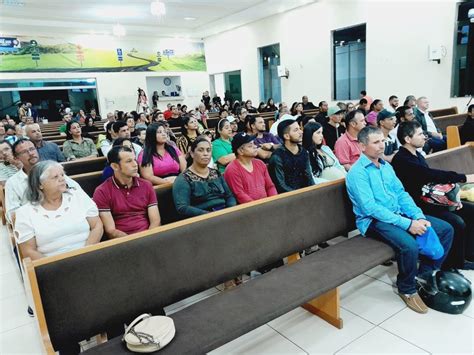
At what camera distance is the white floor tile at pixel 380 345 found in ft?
5.90

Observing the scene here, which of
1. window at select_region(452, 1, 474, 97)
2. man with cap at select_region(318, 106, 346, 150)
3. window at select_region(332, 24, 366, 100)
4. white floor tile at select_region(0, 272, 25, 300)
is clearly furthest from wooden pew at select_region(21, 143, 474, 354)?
window at select_region(332, 24, 366, 100)

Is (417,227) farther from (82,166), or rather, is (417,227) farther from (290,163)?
(82,166)

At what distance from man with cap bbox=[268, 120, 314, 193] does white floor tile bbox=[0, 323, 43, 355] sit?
1.95 metres

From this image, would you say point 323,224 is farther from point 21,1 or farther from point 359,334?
point 21,1

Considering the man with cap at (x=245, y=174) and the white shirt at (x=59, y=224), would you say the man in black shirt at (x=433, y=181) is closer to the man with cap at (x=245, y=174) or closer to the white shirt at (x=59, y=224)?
the man with cap at (x=245, y=174)

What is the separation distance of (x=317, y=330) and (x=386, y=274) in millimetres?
854

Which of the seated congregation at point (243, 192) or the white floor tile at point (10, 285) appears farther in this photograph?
the white floor tile at point (10, 285)

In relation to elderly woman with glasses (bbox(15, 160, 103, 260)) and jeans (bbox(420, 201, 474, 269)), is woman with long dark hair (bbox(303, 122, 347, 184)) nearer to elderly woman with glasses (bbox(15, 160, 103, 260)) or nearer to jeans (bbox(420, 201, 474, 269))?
jeans (bbox(420, 201, 474, 269))

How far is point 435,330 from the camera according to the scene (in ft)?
6.32

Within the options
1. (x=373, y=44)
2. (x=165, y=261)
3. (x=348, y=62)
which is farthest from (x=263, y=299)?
(x=348, y=62)

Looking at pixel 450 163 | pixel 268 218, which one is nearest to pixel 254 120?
pixel 450 163

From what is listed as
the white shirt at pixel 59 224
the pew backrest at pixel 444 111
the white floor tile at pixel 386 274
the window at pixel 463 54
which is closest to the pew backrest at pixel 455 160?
the white floor tile at pixel 386 274

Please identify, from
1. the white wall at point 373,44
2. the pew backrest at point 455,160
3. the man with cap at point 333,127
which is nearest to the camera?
the pew backrest at point 455,160

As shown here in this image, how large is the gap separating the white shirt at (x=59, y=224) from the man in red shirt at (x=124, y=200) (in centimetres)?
12
